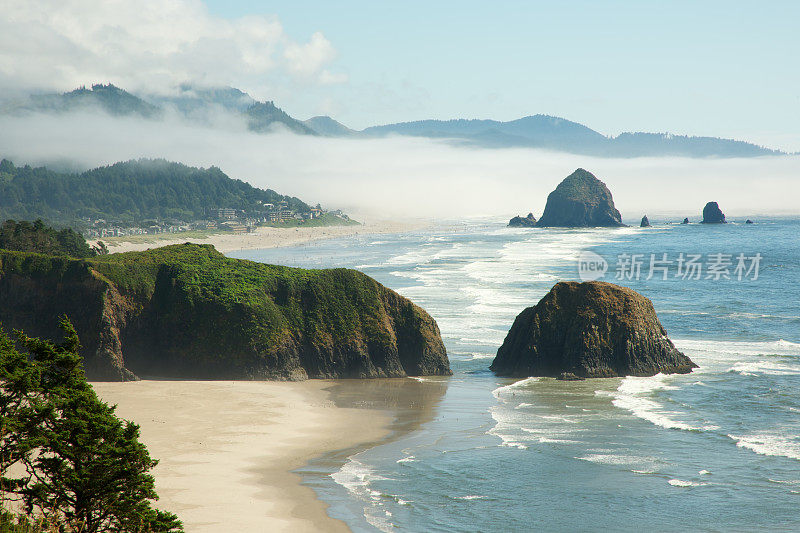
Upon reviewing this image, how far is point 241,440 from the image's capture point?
82.9ft

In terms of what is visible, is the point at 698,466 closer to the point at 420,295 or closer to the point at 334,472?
the point at 334,472

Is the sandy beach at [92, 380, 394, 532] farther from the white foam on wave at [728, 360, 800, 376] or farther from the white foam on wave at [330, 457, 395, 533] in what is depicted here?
the white foam on wave at [728, 360, 800, 376]

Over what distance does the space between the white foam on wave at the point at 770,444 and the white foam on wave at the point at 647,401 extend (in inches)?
62.2

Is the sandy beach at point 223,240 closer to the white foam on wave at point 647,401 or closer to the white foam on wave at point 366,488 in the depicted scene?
the white foam on wave at point 647,401

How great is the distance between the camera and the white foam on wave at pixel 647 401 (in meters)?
28.0

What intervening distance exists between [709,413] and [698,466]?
712 centimetres

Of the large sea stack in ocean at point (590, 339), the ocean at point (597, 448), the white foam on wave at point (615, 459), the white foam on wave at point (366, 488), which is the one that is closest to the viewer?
the white foam on wave at point (366, 488)

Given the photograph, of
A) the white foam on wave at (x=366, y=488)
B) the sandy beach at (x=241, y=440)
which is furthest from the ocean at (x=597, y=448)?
the sandy beach at (x=241, y=440)

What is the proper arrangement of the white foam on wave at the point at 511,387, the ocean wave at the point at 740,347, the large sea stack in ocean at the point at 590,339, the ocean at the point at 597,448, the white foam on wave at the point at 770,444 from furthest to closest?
1. the ocean wave at the point at 740,347
2. the large sea stack in ocean at the point at 590,339
3. the white foam on wave at the point at 511,387
4. the white foam on wave at the point at 770,444
5. the ocean at the point at 597,448

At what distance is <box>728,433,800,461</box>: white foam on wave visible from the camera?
24.4 metres

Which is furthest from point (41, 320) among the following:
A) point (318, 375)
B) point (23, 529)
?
point (23, 529)

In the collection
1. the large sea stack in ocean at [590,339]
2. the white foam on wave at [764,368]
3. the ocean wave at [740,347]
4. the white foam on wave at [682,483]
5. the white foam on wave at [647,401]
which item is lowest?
the white foam on wave at [682,483]

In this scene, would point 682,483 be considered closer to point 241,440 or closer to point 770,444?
point 770,444

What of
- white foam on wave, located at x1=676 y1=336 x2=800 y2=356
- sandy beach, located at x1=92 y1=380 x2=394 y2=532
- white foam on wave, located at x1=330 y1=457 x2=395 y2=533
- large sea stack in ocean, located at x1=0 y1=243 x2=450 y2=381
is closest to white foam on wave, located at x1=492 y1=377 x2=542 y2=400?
large sea stack in ocean, located at x1=0 y1=243 x2=450 y2=381
